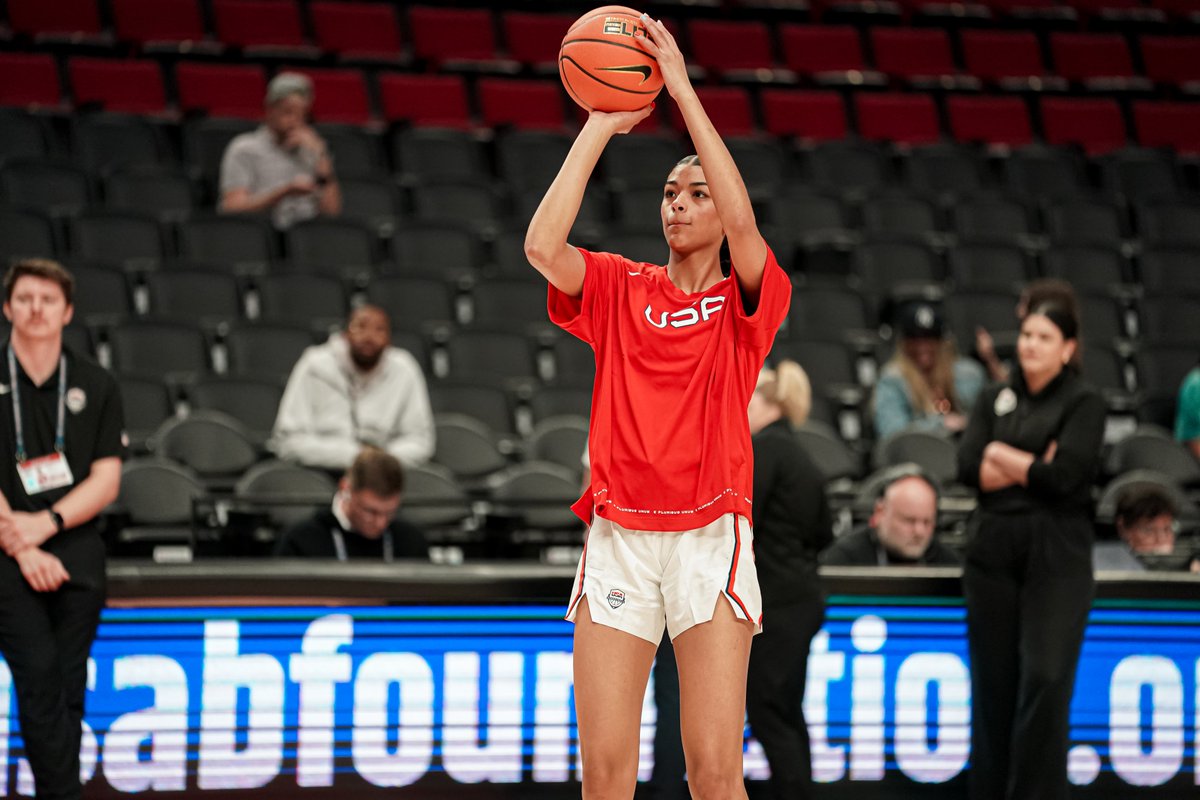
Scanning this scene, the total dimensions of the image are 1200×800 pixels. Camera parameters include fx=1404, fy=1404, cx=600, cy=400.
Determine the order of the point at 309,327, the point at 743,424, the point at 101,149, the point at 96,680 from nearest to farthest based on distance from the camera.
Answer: the point at 743,424
the point at 96,680
the point at 309,327
the point at 101,149

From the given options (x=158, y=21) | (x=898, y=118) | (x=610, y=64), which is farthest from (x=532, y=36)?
(x=610, y=64)

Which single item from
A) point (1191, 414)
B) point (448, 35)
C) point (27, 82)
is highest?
point (448, 35)

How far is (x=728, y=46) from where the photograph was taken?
13.4m

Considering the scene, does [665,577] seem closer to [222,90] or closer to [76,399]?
[76,399]

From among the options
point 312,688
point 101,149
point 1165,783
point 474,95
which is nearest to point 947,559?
point 1165,783

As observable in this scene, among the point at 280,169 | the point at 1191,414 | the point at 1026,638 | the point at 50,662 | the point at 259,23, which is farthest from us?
the point at 259,23

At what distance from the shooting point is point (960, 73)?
13.9 m

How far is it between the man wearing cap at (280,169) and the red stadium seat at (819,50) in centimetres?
596

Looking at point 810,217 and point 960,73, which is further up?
point 960,73

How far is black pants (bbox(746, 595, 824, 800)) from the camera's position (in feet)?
14.9

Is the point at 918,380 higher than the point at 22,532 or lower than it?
higher

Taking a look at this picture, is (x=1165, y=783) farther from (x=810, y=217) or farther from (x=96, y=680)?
(x=810, y=217)

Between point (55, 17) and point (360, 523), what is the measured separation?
8143mm

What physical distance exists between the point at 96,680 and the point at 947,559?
10.3 ft
